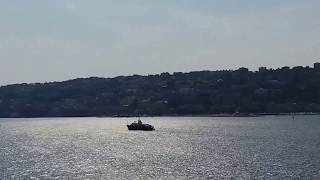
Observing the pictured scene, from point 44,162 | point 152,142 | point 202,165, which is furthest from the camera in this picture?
point 152,142

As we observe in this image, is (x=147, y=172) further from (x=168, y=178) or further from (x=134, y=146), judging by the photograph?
(x=134, y=146)

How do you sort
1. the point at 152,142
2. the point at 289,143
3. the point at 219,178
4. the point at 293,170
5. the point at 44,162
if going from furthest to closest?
the point at 152,142
the point at 289,143
the point at 44,162
the point at 293,170
the point at 219,178

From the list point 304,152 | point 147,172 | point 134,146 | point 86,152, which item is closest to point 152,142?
point 134,146

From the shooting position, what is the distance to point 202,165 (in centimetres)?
11550

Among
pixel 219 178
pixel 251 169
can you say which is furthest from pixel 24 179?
Answer: pixel 251 169

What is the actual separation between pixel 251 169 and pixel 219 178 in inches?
→ 480

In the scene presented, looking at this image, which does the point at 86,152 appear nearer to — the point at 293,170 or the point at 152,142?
the point at 152,142

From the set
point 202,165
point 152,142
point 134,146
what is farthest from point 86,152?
point 202,165

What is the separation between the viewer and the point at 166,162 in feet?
401

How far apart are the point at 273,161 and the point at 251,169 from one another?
13.2m

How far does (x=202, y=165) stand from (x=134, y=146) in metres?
53.9

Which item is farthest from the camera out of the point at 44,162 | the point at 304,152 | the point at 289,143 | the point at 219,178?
the point at 289,143

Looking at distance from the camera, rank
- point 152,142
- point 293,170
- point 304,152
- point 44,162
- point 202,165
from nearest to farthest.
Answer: point 293,170 < point 202,165 < point 44,162 < point 304,152 < point 152,142

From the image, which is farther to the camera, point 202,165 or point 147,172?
point 202,165
